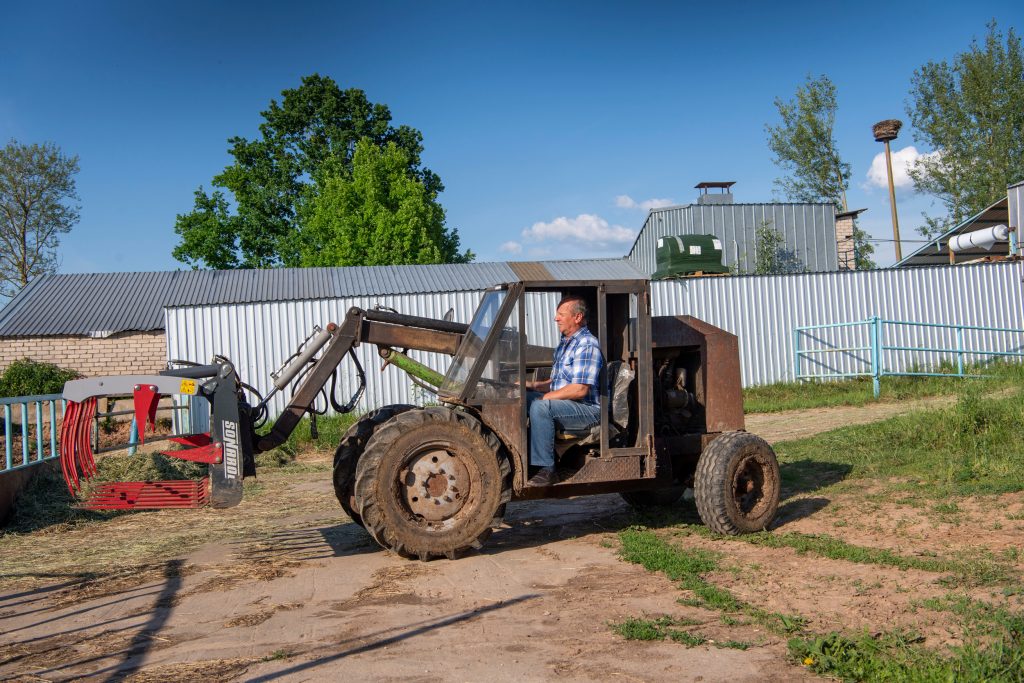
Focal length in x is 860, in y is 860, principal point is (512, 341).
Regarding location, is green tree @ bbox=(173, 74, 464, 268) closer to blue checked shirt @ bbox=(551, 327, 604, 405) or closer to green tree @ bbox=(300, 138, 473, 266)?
green tree @ bbox=(300, 138, 473, 266)

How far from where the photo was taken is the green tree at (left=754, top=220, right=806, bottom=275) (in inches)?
1229

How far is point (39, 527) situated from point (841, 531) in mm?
8208

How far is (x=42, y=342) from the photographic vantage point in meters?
25.1

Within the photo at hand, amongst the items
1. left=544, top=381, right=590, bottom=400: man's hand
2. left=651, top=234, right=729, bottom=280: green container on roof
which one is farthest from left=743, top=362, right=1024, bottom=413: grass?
left=544, top=381, right=590, bottom=400: man's hand

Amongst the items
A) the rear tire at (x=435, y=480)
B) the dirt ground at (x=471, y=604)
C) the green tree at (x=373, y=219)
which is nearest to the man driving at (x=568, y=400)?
the rear tire at (x=435, y=480)

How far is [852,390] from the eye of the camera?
63.2 feet

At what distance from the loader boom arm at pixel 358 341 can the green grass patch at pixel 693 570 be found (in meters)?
2.36

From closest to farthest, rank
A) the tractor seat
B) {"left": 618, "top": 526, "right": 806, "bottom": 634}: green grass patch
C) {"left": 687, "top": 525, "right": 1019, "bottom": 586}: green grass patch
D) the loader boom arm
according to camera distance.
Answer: {"left": 618, "top": 526, "right": 806, "bottom": 634}: green grass patch → {"left": 687, "top": 525, "right": 1019, "bottom": 586}: green grass patch → the tractor seat → the loader boom arm

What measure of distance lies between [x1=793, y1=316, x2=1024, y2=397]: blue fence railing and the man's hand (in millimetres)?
14953

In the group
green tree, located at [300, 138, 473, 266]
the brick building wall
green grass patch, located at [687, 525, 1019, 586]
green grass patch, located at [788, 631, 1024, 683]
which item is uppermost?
green tree, located at [300, 138, 473, 266]

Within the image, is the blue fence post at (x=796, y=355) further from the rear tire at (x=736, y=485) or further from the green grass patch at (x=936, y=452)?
the rear tire at (x=736, y=485)

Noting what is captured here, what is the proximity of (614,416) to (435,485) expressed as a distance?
165cm

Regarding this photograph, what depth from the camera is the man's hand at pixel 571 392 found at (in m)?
7.16

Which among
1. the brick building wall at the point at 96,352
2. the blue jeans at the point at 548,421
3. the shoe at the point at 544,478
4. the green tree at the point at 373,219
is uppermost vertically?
the green tree at the point at 373,219
